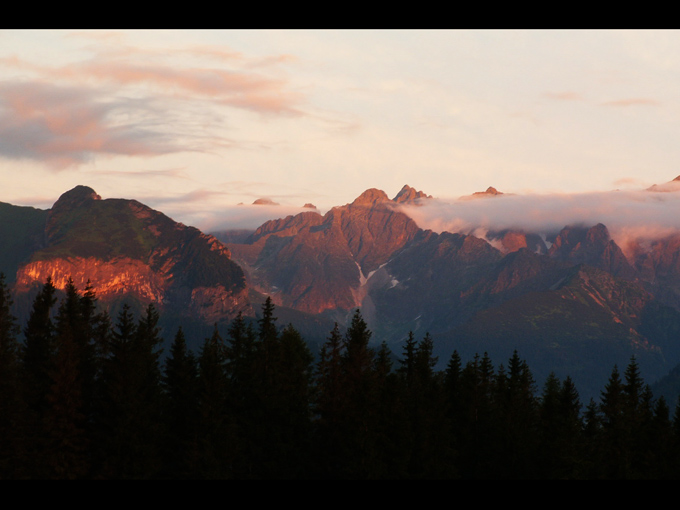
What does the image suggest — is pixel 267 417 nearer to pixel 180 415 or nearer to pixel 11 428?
pixel 180 415

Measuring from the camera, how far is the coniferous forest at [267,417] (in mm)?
78312

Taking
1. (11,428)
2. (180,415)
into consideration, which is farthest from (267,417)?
(11,428)

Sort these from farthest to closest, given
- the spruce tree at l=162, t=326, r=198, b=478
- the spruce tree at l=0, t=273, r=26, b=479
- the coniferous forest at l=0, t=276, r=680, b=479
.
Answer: the spruce tree at l=162, t=326, r=198, b=478 < the coniferous forest at l=0, t=276, r=680, b=479 < the spruce tree at l=0, t=273, r=26, b=479

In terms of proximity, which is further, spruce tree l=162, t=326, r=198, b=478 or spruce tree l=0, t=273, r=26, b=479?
spruce tree l=162, t=326, r=198, b=478

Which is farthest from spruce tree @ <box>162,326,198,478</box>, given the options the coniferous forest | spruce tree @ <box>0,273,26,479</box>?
spruce tree @ <box>0,273,26,479</box>

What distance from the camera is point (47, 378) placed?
84.0 metres

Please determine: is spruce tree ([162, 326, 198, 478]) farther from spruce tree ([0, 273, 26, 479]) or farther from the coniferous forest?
spruce tree ([0, 273, 26, 479])

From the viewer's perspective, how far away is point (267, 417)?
91.4 metres

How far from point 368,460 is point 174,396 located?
22889mm

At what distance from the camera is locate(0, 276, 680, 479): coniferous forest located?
257ft

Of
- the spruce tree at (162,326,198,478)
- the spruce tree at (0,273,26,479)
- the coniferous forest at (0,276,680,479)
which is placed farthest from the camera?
the spruce tree at (162,326,198,478)
